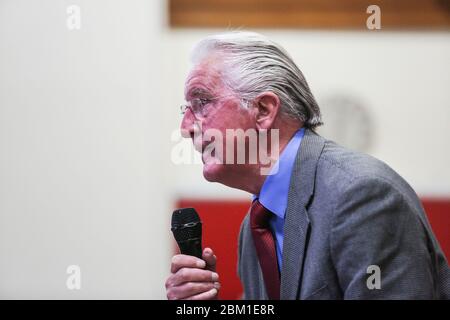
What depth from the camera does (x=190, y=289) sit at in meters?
1.00

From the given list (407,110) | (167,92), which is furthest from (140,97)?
(407,110)

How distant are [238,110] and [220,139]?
0.07m

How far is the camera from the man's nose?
3.59ft

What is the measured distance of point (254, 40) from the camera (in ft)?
3.41

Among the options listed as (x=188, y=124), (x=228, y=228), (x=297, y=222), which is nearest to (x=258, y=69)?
(x=188, y=124)

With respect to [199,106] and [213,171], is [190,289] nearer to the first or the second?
[213,171]

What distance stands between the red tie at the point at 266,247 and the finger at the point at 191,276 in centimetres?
10

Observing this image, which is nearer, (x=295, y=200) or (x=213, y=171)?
(x=295, y=200)

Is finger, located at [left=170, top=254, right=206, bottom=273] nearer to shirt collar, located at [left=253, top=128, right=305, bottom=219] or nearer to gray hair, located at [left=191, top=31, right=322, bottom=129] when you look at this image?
A: shirt collar, located at [left=253, top=128, right=305, bottom=219]

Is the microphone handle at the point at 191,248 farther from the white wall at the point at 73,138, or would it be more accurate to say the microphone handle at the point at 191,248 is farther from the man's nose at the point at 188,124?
the white wall at the point at 73,138

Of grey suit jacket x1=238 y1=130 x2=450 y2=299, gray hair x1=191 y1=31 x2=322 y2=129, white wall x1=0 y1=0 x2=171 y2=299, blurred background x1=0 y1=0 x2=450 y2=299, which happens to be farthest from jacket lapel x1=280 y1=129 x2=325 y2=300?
white wall x1=0 y1=0 x2=171 y2=299

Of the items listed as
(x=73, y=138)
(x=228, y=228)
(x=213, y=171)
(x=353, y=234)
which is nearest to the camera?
(x=353, y=234)

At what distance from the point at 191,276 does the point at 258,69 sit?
0.41 meters
